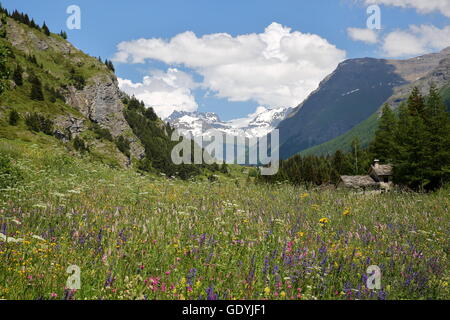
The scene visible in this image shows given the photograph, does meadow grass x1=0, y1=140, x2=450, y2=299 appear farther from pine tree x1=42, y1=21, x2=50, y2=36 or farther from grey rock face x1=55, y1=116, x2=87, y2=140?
pine tree x1=42, y1=21, x2=50, y2=36

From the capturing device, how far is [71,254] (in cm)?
430

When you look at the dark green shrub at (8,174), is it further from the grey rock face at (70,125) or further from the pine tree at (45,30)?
the pine tree at (45,30)

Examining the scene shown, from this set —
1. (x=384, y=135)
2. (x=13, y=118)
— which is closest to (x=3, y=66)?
(x=13, y=118)

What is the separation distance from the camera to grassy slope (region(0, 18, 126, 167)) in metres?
51.9

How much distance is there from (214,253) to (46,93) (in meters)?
105

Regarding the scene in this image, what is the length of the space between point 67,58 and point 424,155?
137 metres

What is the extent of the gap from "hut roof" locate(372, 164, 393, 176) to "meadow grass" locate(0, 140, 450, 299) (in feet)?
197

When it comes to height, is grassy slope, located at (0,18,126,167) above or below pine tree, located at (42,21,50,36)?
below

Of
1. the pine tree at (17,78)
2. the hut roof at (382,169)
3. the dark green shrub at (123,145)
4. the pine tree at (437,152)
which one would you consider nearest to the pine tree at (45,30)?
the dark green shrub at (123,145)

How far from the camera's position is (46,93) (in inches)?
3634

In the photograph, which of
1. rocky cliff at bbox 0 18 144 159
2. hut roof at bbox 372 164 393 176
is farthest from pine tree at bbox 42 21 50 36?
hut roof at bbox 372 164 393 176

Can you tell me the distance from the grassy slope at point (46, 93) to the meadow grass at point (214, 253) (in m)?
34.6
